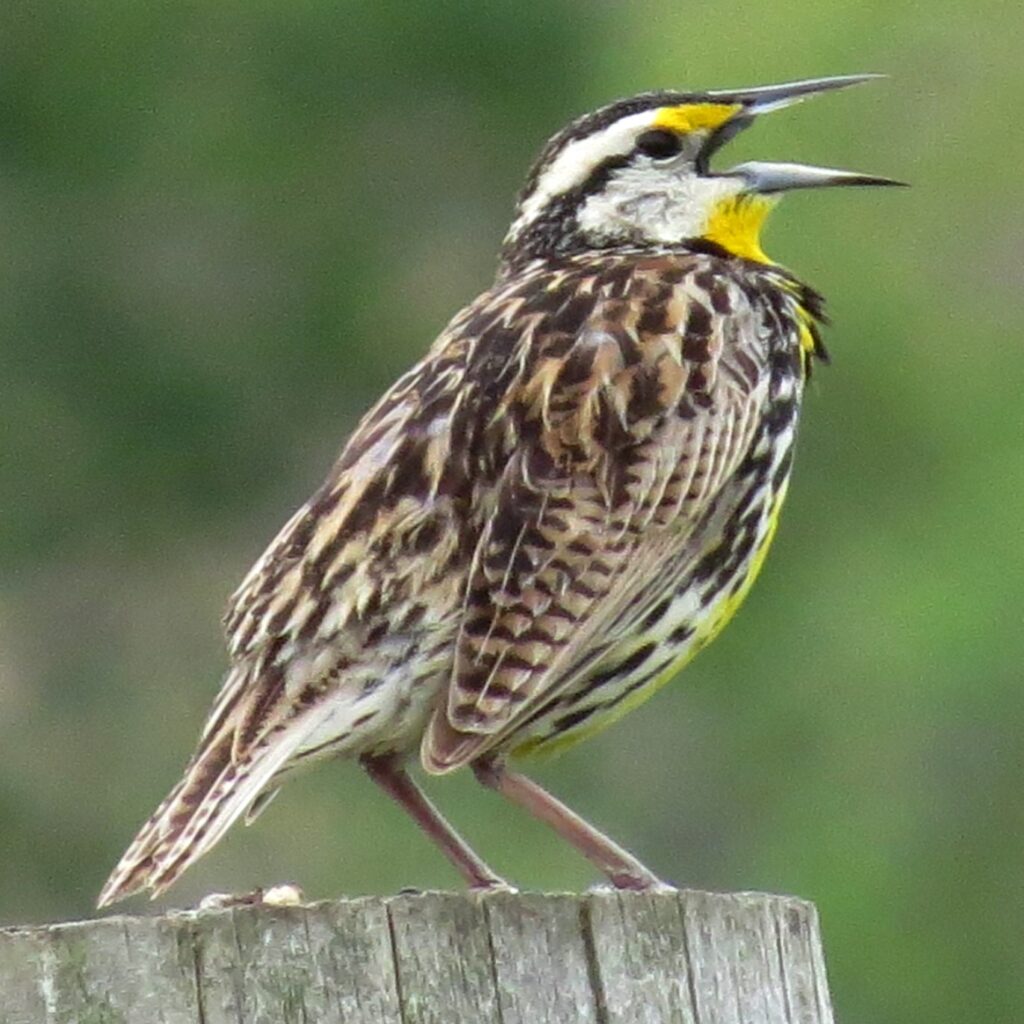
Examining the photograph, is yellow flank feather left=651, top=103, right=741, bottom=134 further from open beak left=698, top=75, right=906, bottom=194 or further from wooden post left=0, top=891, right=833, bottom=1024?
wooden post left=0, top=891, right=833, bottom=1024

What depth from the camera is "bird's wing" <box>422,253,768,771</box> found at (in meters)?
5.25

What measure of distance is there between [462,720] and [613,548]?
15.5 inches

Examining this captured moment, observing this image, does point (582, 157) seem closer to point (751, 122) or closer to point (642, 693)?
point (751, 122)

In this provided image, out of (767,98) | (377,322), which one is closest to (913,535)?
(377,322)

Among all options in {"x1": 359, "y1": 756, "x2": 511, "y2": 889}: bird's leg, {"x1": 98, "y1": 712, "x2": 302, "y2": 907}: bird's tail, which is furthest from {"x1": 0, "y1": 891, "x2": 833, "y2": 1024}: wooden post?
{"x1": 359, "y1": 756, "x2": 511, "y2": 889}: bird's leg

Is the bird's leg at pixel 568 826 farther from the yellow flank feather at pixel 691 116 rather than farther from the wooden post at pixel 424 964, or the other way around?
the yellow flank feather at pixel 691 116

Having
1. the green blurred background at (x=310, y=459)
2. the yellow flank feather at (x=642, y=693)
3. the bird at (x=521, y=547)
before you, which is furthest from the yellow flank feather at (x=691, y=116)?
the green blurred background at (x=310, y=459)

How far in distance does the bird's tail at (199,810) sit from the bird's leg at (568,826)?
49cm

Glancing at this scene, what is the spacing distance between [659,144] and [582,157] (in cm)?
13

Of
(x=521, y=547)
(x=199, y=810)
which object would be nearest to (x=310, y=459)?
(x=521, y=547)

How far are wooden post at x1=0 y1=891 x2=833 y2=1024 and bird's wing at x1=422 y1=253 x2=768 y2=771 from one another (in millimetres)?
994

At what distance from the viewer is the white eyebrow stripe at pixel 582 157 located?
6289 millimetres

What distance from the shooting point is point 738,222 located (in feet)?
20.7

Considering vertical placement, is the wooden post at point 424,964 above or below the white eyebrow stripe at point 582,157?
below
